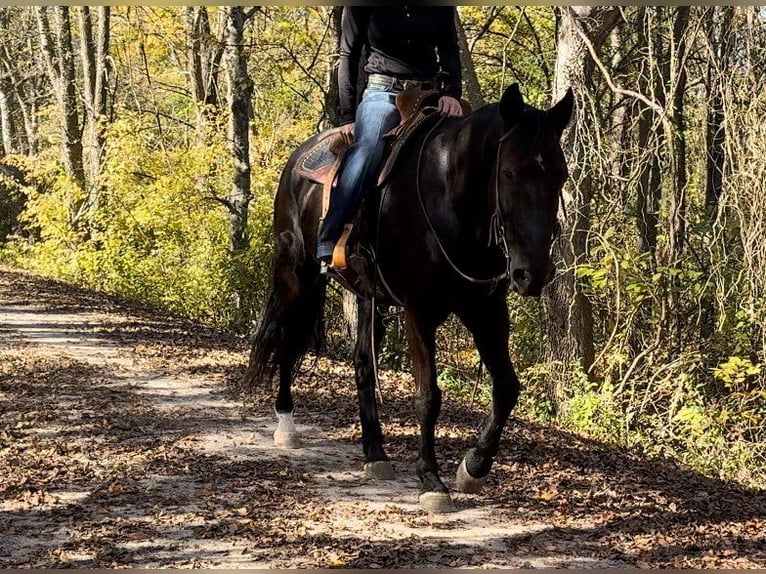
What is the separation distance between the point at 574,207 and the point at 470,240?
16.1ft

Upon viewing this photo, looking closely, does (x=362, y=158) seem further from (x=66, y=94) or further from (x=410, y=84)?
(x=66, y=94)

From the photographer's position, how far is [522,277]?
4.68 metres

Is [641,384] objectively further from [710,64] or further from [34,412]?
[34,412]

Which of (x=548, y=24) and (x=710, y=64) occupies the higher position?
(x=548, y=24)

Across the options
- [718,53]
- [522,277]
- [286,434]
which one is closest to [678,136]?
[718,53]

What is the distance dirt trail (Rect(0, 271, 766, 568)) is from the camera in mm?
4680

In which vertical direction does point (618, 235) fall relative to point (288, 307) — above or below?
above

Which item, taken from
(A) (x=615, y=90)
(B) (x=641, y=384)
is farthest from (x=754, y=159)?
(B) (x=641, y=384)

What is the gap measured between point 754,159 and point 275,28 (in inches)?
542

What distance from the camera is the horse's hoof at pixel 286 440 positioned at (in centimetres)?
689

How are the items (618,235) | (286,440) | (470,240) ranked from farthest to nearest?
(618,235), (286,440), (470,240)

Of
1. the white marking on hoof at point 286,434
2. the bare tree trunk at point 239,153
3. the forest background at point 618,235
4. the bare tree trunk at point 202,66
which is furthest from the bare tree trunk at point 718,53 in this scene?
the bare tree trunk at point 202,66

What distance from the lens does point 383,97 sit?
5.94m

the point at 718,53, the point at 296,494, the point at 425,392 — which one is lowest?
the point at 296,494
